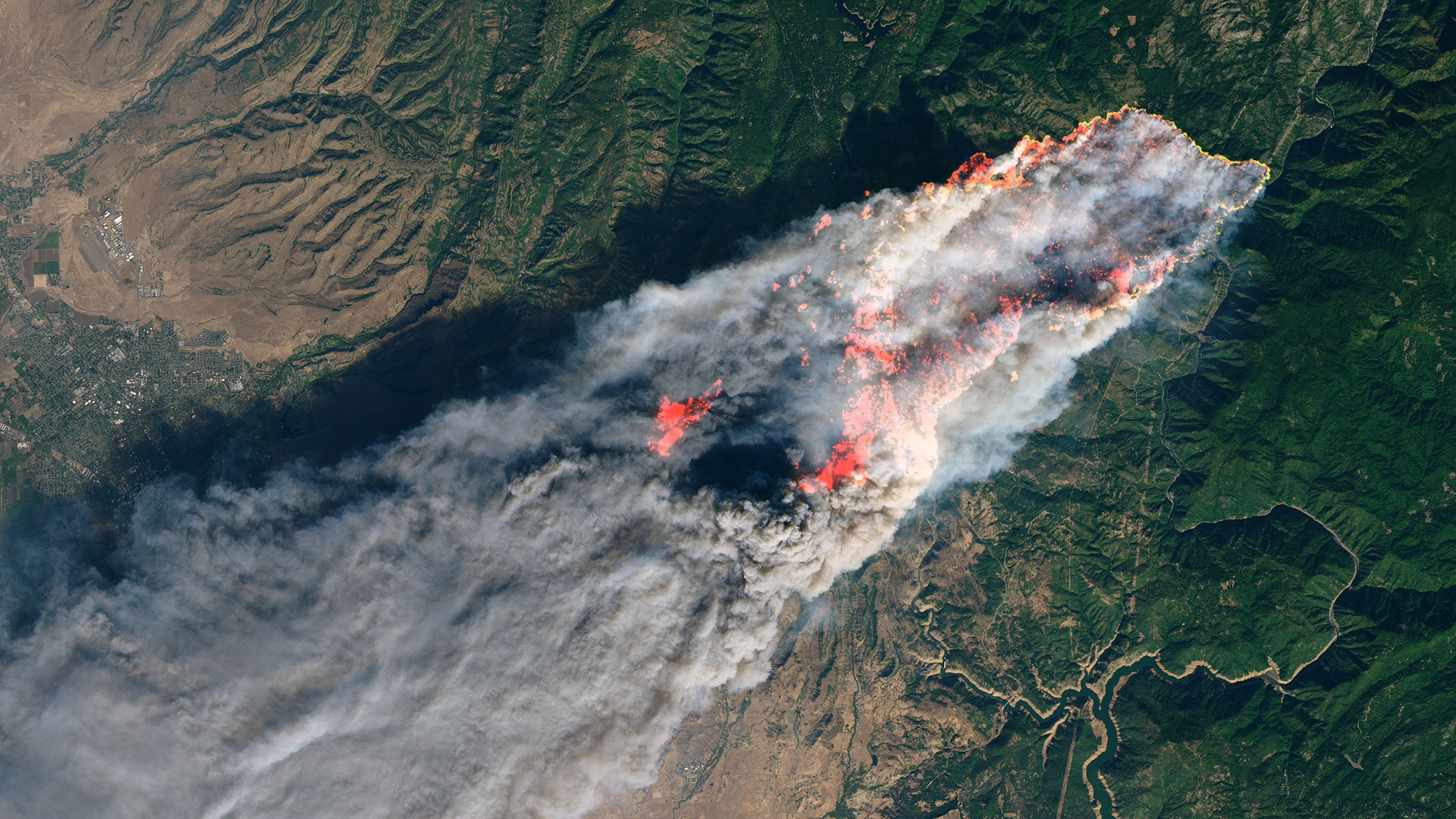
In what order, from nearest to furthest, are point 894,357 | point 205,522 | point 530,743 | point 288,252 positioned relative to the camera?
point 530,743 → point 894,357 → point 205,522 → point 288,252

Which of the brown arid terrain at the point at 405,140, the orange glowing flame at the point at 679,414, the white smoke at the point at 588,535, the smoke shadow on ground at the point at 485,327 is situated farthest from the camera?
the brown arid terrain at the point at 405,140

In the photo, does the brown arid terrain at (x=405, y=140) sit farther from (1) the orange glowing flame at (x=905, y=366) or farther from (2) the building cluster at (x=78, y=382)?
(1) the orange glowing flame at (x=905, y=366)

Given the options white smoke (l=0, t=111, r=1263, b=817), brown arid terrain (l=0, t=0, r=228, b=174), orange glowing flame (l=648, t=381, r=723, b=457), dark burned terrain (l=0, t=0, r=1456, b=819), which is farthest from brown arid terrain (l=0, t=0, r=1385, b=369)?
orange glowing flame (l=648, t=381, r=723, b=457)

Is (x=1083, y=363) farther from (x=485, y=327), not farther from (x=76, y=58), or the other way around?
(x=76, y=58)

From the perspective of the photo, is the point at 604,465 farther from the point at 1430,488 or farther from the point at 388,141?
the point at 1430,488

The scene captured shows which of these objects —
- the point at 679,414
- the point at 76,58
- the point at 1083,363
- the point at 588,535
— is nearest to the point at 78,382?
the point at 76,58

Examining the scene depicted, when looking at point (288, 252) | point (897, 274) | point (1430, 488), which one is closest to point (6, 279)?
point (288, 252)

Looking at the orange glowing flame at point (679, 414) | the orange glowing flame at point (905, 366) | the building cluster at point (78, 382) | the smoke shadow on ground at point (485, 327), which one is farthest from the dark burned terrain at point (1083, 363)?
the orange glowing flame at point (679, 414)
